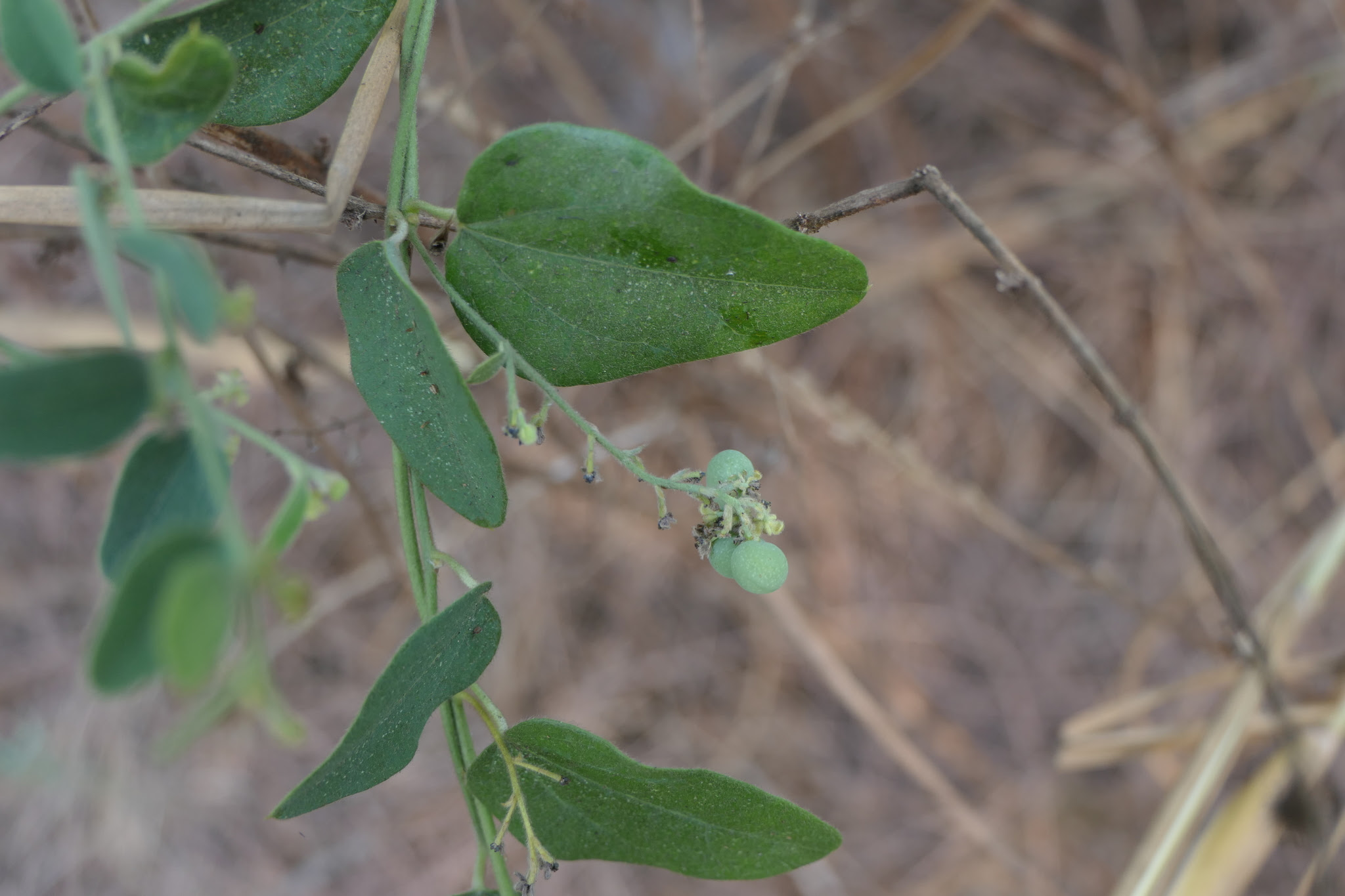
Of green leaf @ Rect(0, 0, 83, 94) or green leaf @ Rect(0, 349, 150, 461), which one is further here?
green leaf @ Rect(0, 0, 83, 94)

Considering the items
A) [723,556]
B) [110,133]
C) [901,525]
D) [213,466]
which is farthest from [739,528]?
[901,525]

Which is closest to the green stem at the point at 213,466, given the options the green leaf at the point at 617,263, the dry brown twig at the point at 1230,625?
the green leaf at the point at 617,263

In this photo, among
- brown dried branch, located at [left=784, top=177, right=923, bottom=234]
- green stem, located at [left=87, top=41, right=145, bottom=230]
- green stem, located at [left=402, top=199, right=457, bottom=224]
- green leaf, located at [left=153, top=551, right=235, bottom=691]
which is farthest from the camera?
brown dried branch, located at [left=784, top=177, right=923, bottom=234]

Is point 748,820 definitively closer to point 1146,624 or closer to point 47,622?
point 1146,624

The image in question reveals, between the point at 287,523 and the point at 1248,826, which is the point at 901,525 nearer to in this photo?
the point at 1248,826

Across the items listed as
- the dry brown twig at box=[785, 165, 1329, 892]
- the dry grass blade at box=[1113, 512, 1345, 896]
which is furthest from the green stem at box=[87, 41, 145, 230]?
the dry grass blade at box=[1113, 512, 1345, 896]

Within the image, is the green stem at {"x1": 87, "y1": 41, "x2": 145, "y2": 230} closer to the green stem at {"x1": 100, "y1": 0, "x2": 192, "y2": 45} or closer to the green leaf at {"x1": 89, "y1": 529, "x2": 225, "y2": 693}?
the green stem at {"x1": 100, "y1": 0, "x2": 192, "y2": 45}

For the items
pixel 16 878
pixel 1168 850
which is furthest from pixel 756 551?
pixel 16 878
